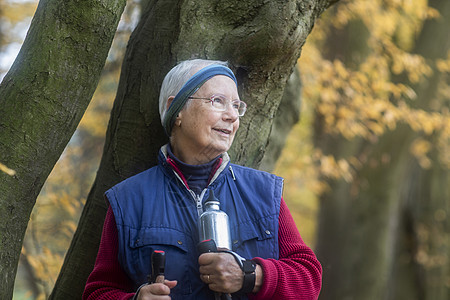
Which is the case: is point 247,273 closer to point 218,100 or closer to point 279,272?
point 279,272

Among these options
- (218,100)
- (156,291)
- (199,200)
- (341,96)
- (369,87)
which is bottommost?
(156,291)

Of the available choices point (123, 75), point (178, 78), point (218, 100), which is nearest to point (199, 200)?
point (218, 100)

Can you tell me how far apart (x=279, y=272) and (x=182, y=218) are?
49 cm

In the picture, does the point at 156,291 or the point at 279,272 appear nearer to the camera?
the point at 156,291

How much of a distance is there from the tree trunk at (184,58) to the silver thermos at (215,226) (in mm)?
1025

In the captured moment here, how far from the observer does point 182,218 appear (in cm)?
257

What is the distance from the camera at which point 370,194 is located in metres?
9.82

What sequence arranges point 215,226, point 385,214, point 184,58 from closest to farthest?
point 215,226
point 184,58
point 385,214

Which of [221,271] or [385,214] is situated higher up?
[385,214]

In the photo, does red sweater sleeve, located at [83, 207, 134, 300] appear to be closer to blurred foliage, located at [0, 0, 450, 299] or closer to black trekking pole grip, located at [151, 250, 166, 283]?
black trekking pole grip, located at [151, 250, 166, 283]

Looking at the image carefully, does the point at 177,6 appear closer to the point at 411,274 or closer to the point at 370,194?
the point at 370,194

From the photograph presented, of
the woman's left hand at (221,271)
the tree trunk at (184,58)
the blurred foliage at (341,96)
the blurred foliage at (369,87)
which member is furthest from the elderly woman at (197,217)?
the blurred foliage at (369,87)

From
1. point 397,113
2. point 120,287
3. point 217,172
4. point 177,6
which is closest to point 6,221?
point 120,287

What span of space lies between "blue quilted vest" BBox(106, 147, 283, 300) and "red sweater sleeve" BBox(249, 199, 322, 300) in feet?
0.17
